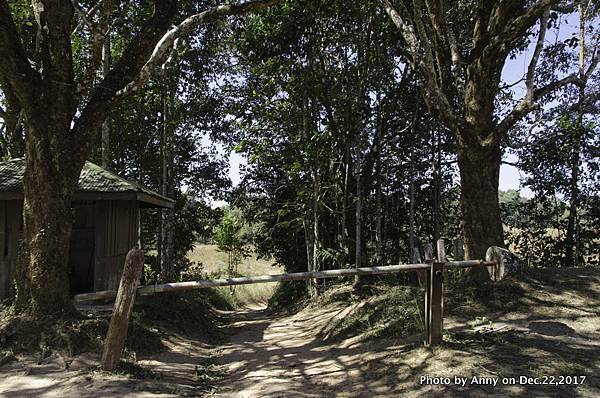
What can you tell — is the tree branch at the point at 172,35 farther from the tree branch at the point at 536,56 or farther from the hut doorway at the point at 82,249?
the hut doorway at the point at 82,249

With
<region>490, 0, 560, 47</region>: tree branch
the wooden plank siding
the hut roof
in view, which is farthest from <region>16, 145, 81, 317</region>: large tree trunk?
<region>490, 0, 560, 47</region>: tree branch

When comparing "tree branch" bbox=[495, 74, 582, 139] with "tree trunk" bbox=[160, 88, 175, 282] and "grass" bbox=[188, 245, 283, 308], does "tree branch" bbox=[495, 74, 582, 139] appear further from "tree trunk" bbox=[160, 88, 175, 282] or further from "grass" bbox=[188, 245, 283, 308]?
"grass" bbox=[188, 245, 283, 308]

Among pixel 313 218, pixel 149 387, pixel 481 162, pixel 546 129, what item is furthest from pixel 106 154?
pixel 546 129

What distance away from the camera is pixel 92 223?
10.6 meters

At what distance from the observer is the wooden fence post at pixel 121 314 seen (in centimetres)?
503

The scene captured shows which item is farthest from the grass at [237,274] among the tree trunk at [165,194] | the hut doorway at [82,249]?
the hut doorway at [82,249]

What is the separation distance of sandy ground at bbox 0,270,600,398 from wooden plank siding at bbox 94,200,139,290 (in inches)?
94.1

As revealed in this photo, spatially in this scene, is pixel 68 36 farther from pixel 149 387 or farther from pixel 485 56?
pixel 485 56

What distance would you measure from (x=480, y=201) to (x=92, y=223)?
879 centimetres

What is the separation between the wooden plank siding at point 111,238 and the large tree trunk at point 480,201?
6.99 metres

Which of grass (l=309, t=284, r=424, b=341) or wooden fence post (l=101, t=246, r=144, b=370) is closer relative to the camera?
wooden fence post (l=101, t=246, r=144, b=370)

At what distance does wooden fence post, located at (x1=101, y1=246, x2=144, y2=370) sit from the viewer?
503 centimetres

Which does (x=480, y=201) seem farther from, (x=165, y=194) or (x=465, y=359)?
(x=165, y=194)

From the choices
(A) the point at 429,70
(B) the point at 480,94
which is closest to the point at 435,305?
(A) the point at 429,70
